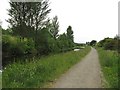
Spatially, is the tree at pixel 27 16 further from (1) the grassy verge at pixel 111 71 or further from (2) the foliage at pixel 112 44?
(1) the grassy verge at pixel 111 71

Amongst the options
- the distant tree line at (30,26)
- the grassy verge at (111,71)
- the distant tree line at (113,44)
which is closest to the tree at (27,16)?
the distant tree line at (30,26)

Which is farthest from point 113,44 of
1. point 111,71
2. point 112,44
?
point 111,71

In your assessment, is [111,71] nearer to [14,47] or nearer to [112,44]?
[14,47]

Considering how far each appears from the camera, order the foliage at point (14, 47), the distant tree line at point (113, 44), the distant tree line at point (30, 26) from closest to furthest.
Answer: the foliage at point (14, 47)
the distant tree line at point (113, 44)
the distant tree line at point (30, 26)

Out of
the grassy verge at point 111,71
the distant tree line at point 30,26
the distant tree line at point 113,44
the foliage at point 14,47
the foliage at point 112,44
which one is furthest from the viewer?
the distant tree line at point 30,26

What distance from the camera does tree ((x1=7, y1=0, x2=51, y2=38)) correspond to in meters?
42.5

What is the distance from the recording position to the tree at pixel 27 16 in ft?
139

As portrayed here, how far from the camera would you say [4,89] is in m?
11.0

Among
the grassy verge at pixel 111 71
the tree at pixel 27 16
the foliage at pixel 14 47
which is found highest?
the tree at pixel 27 16

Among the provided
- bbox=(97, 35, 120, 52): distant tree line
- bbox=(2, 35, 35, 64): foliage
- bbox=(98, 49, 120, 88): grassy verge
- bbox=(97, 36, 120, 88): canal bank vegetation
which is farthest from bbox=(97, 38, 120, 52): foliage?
bbox=(2, 35, 35, 64): foliage

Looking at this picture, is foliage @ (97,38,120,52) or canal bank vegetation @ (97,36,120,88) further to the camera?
foliage @ (97,38,120,52)

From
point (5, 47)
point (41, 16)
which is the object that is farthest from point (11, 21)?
point (5, 47)

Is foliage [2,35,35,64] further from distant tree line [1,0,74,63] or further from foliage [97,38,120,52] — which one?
foliage [97,38,120,52]

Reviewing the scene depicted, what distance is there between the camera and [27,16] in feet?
144
